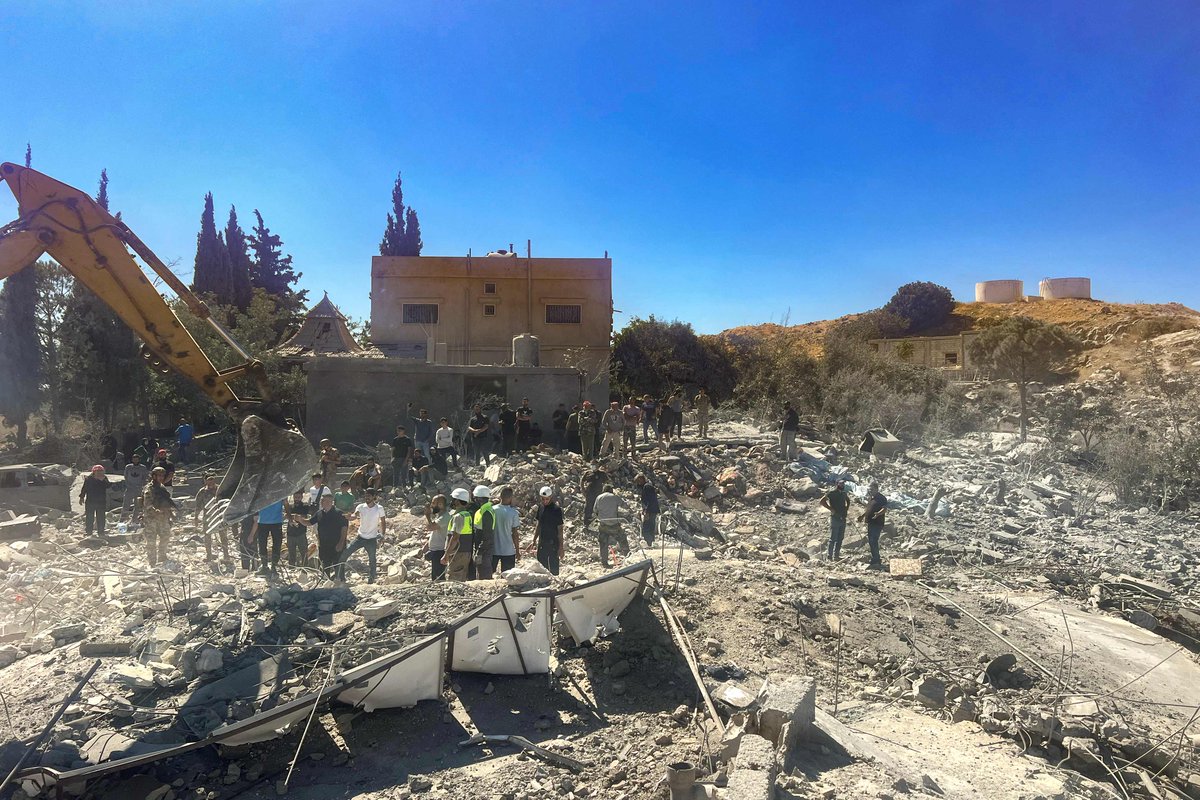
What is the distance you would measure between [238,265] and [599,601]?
3811cm

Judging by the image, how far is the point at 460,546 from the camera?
7949mm

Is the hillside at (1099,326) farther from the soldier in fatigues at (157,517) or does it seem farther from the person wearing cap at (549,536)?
the soldier in fatigues at (157,517)

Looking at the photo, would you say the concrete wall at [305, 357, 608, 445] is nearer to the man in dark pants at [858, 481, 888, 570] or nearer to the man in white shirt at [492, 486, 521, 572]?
the man in dark pants at [858, 481, 888, 570]

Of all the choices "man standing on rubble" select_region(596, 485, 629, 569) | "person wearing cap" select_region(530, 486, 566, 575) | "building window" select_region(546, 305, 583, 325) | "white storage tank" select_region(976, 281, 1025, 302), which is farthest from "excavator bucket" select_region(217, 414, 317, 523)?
"white storage tank" select_region(976, 281, 1025, 302)

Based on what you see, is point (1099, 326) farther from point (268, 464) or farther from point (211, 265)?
point (211, 265)

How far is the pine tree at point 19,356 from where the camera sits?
23172mm

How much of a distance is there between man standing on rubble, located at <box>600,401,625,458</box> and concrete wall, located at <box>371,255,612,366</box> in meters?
12.9

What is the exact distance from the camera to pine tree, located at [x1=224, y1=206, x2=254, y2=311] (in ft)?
123

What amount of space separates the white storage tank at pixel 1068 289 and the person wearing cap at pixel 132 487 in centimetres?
5182

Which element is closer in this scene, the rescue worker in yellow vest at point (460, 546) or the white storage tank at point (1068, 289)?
the rescue worker in yellow vest at point (460, 546)

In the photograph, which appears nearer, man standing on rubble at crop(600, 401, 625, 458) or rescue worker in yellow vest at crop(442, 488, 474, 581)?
rescue worker in yellow vest at crop(442, 488, 474, 581)

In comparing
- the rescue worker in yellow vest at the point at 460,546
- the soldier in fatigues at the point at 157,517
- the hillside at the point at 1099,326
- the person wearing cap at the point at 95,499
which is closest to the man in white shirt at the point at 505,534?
the rescue worker in yellow vest at the point at 460,546

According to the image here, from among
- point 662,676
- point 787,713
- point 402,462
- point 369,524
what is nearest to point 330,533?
point 369,524

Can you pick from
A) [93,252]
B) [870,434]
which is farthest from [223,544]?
[870,434]
